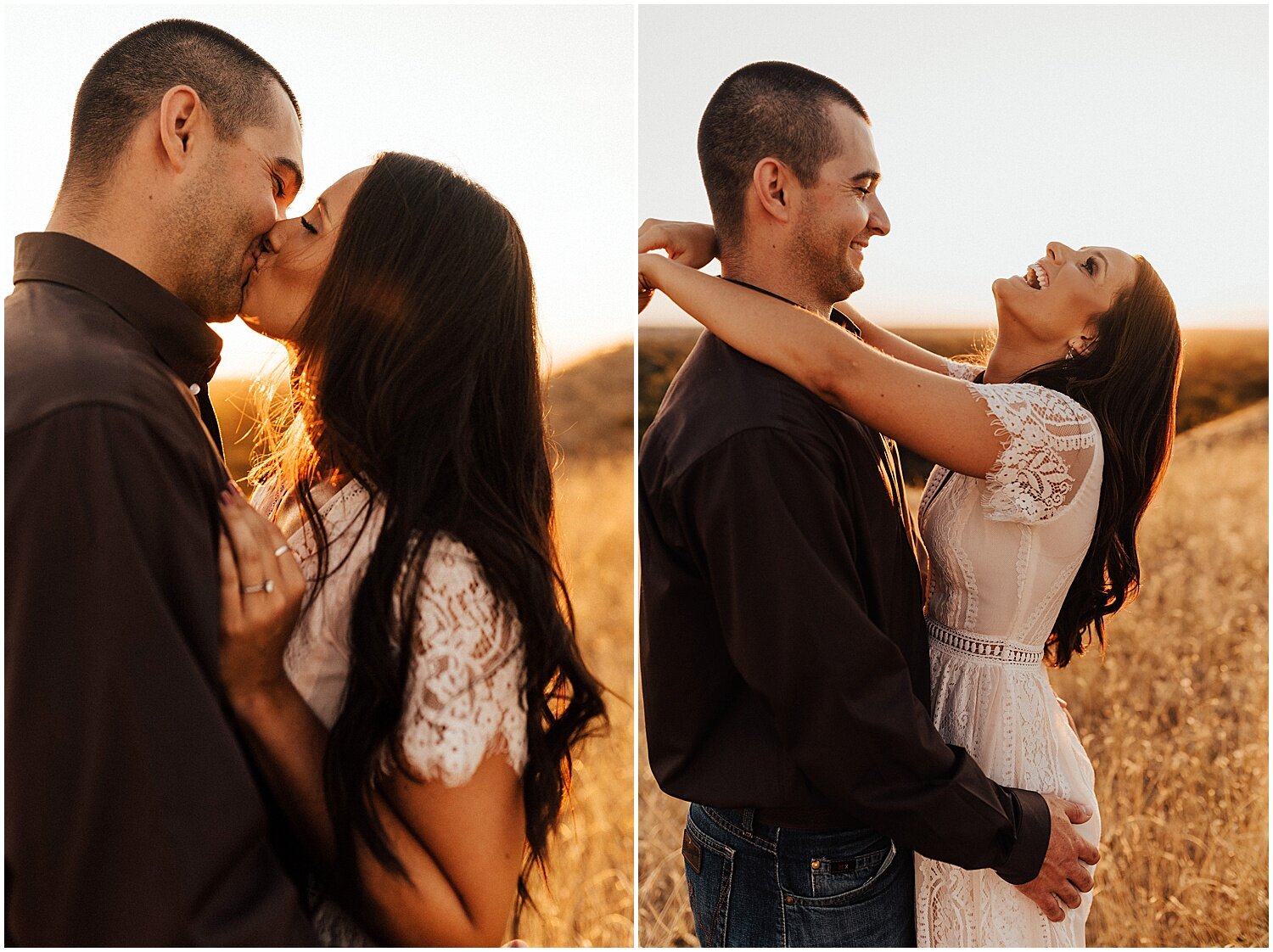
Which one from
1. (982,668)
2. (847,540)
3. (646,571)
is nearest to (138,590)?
(646,571)

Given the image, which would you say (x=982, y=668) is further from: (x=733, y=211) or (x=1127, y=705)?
(x=1127, y=705)

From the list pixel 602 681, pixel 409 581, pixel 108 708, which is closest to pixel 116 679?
pixel 108 708

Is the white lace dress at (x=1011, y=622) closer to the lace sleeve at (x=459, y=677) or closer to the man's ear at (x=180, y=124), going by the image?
the lace sleeve at (x=459, y=677)

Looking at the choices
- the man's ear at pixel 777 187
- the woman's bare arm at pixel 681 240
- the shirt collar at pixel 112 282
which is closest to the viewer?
the shirt collar at pixel 112 282

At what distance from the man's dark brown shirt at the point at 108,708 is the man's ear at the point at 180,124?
54cm

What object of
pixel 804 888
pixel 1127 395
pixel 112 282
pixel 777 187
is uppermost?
pixel 777 187

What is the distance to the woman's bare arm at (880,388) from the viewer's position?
214 cm

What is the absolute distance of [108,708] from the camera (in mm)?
1472

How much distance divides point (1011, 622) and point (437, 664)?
4.38 feet

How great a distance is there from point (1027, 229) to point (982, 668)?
15.4ft

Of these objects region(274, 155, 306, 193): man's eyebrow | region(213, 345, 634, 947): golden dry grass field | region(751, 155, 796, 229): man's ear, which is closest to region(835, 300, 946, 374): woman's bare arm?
region(751, 155, 796, 229): man's ear

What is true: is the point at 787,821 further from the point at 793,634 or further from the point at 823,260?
the point at 823,260

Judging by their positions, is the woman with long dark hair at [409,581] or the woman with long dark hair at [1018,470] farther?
the woman with long dark hair at [1018,470]

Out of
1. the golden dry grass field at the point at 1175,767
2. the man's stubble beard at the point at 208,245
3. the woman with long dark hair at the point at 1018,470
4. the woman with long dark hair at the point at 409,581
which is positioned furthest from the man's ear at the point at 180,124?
the golden dry grass field at the point at 1175,767
